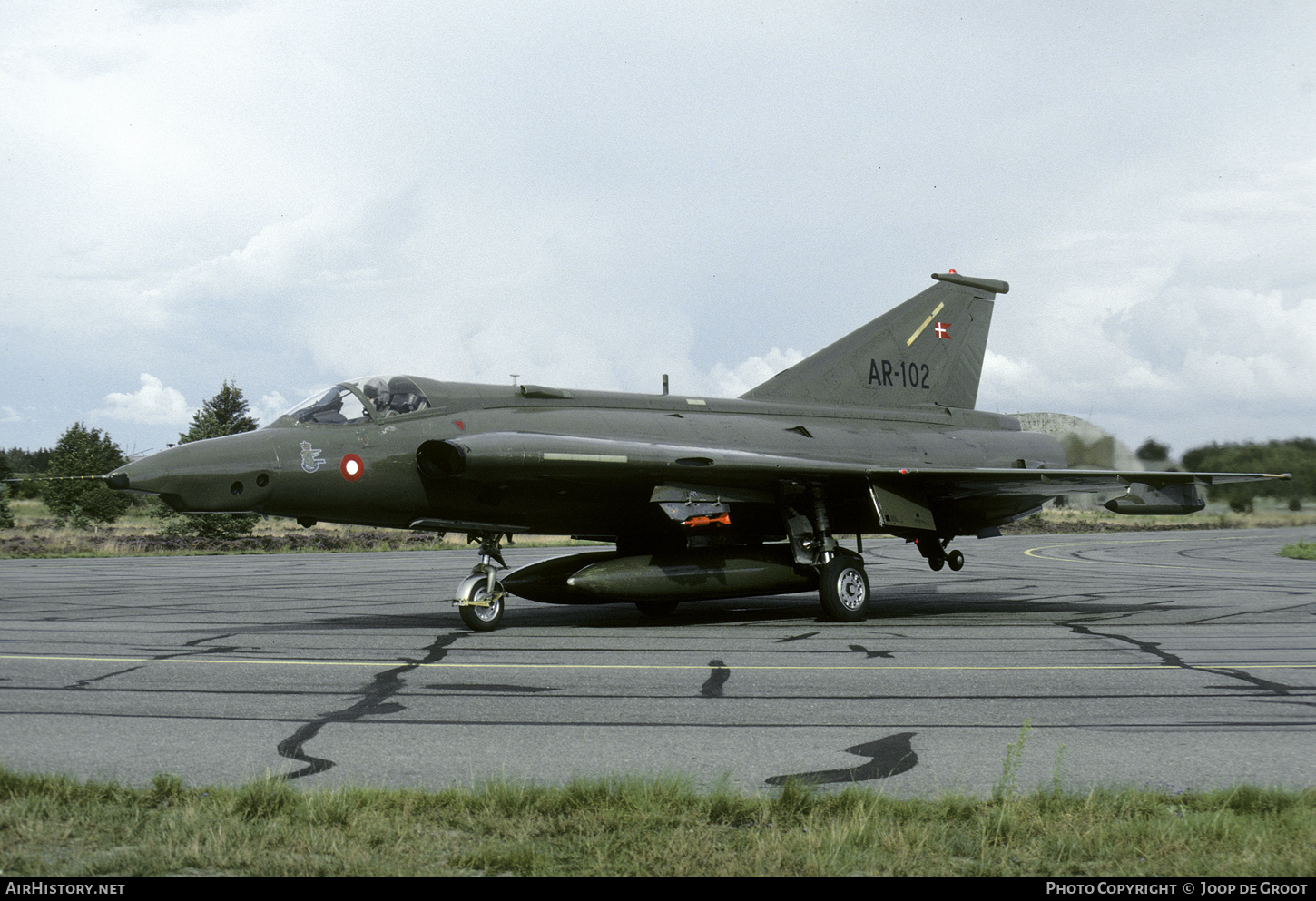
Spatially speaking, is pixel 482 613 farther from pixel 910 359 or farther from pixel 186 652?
pixel 910 359

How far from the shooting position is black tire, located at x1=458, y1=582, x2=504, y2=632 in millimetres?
12703

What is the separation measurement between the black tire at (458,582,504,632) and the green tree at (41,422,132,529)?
159 ft

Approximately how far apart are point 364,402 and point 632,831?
9071mm

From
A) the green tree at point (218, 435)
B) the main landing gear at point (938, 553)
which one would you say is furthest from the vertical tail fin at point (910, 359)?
the green tree at point (218, 435)

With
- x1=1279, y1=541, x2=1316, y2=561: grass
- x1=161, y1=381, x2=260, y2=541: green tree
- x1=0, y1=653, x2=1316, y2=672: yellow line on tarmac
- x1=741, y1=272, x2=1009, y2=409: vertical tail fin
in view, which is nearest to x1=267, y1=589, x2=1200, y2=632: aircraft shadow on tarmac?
x1=0, y1=653, x2=1316, y2=672: yellow line on tarmac

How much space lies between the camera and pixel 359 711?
25.4 feet

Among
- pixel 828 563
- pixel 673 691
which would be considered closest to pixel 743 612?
pixel 828 563

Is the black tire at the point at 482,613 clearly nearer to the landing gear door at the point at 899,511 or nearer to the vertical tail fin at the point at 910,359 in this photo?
the landing gear door at the point at 899,511

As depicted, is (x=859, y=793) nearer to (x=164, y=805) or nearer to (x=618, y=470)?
(x=164, y=805)

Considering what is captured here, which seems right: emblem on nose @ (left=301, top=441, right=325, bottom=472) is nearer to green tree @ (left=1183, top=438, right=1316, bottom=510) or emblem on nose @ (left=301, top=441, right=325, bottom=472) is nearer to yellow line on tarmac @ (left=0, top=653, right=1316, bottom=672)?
yellow line on tarmac @ (left=0, top=653, right=1316, bottom=672)

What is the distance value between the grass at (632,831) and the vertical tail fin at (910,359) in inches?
473

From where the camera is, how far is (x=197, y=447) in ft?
38.3

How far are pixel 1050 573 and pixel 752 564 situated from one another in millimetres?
12324

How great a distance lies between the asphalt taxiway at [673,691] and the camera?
20.4 feet
